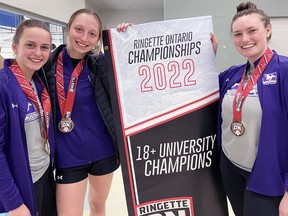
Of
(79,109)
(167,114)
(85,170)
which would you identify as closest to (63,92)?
(79,109)

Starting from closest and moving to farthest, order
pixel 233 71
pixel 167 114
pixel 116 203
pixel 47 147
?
1. pixel 47 147
2. pixel 233 71
3. pixel 167 114
4. pixel 116 203

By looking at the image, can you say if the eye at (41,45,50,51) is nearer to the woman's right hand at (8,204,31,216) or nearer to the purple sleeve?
the purple sleeve

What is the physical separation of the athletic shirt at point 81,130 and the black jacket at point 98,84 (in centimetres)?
3

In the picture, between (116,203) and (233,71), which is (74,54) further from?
(116,203)

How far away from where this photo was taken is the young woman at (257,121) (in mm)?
1197

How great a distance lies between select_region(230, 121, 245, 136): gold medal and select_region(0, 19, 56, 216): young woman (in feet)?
3.01

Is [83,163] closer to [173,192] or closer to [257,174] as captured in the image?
[173,192]

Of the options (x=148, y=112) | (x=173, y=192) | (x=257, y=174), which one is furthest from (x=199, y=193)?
(x=148, y=112)

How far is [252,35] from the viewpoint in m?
1.30

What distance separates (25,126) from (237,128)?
100 centimetres

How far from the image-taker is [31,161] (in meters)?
1.36

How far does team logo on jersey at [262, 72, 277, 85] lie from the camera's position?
1210 mm

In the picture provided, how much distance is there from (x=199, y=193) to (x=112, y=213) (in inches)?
46.9

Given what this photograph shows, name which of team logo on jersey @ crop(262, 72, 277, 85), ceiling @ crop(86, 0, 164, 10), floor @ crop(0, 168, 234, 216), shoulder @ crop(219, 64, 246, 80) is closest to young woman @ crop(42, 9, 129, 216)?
shoulder @ crop(219, 64, 246, 80)
